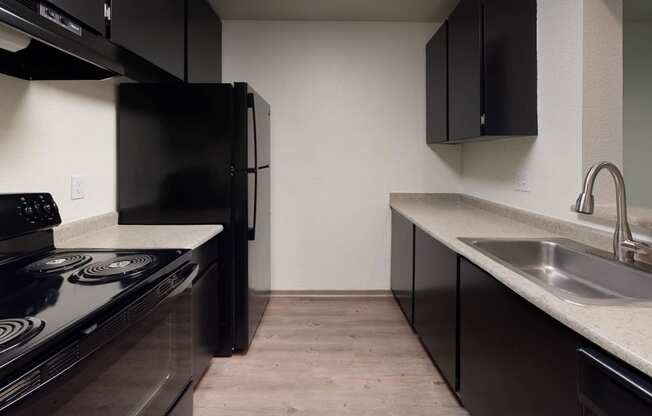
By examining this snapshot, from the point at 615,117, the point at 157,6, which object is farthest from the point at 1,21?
the point at 615,117

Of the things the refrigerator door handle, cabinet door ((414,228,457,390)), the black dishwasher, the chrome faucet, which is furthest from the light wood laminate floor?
the black dishwasher

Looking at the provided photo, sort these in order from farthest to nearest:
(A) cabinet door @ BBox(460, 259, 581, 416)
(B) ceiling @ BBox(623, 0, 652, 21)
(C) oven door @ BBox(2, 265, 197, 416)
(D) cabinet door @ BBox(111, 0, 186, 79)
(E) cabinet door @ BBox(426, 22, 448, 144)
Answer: (B) ceiling @ BBox(623, 0, 652, 21) < (E) cabinet door @ BBox(426, 22, 448, 144) < (D) cabinet door @ BBox(111, 0, 186, 79) < (A) cabinet door @ BBox(460, 259, 581, 416) < (C) oven door @ BBox(2, 265, 197, 416)

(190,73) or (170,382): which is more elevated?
(190,73)

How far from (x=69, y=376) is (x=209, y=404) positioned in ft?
4.22

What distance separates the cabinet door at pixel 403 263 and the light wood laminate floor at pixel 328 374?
7.3 inches

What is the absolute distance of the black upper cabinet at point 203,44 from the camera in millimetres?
2490

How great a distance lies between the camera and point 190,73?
2.47 metres

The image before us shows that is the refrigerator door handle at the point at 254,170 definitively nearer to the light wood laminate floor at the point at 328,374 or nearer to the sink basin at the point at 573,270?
the light wood laminate floor at the point at 328,374

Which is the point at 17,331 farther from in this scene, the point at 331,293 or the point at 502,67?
the point at 331,293

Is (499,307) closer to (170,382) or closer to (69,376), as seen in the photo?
(170,382)

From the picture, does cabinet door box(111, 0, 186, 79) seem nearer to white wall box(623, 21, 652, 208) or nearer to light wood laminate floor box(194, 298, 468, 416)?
light wood laminate floor box(194, 298, 468, 416)

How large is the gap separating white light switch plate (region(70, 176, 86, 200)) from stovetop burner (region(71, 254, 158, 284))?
2.24 ft

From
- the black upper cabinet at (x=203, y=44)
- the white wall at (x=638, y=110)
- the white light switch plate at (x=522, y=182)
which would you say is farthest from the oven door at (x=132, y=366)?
the white wall at (x=638, y=110)

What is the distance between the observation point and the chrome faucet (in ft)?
4.22
